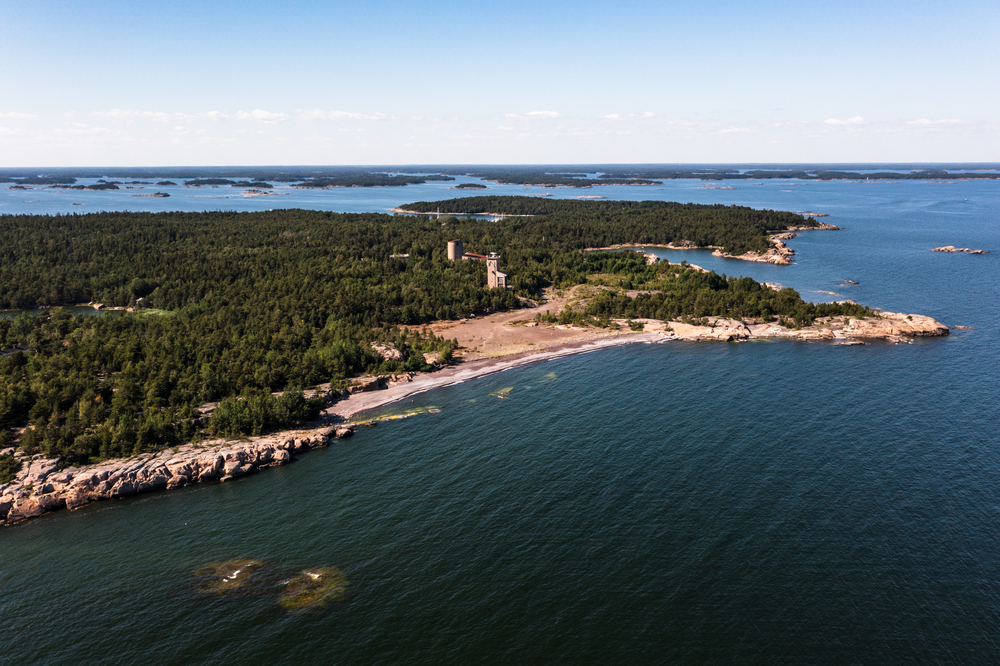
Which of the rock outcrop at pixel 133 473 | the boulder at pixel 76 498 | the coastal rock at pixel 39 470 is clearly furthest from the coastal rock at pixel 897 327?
the coastal rock at pixel 39 470

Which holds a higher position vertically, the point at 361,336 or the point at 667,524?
the point at 361,336

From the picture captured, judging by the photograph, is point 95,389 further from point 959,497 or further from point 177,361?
point 959,497

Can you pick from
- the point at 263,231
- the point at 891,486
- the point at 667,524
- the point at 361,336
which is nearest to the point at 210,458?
the point at 361,336

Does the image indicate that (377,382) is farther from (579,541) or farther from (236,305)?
(236,305)

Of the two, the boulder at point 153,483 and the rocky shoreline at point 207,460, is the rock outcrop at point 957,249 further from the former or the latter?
the boulder at point 153,483

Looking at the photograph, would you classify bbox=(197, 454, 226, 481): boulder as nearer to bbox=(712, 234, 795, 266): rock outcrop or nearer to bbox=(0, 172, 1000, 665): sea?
bbox=(0, 172, 1000, 665): sea

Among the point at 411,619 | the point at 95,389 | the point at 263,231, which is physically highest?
the point at 263,231
